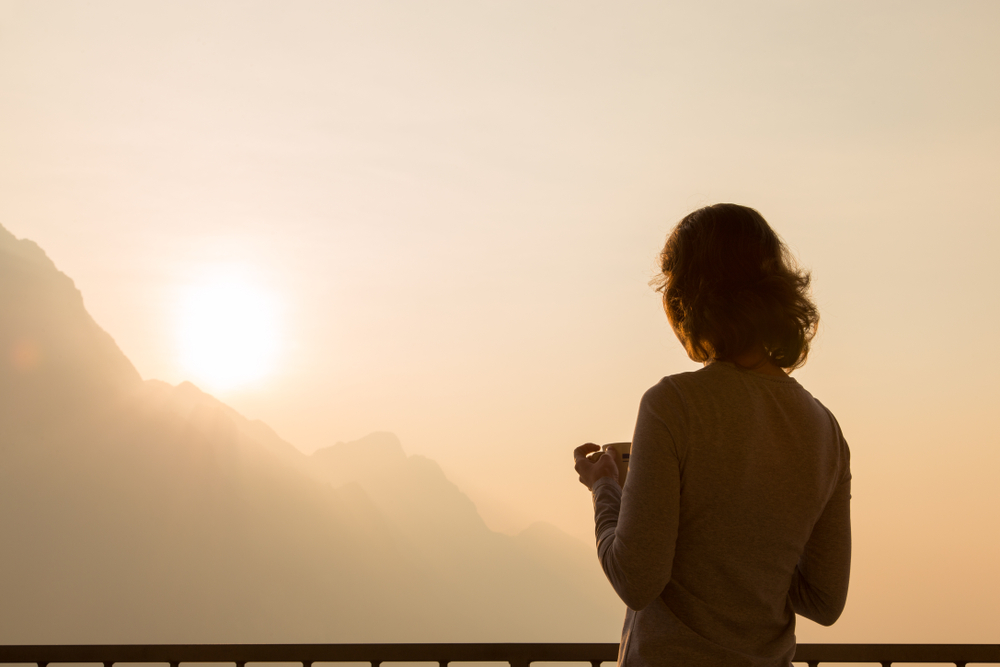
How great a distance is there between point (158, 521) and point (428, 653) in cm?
13010

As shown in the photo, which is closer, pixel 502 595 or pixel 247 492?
pixel 247 492

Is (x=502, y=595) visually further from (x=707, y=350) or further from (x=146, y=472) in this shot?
(x=707, y=350)

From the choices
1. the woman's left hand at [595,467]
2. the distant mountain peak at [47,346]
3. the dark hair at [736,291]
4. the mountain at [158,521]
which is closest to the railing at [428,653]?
the woman's left hand at [595,467]

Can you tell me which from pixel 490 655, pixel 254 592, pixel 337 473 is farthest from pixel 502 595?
pixel 490 655

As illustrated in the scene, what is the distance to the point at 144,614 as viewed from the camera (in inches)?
4245

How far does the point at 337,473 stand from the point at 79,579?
8576cm

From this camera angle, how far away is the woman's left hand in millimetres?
1197

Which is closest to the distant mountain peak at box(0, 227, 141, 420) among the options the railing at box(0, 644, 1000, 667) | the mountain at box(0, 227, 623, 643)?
the mountain at box(0, 227, 623, 643)

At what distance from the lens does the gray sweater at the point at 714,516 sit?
1031 mm

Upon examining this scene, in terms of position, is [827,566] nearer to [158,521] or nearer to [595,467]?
[595,467]

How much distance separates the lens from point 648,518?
3.36 ft

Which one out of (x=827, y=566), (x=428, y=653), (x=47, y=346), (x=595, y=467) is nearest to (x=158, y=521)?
(x=47, y=346)

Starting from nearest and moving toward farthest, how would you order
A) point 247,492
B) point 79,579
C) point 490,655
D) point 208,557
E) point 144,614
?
point 490,655 < point 79,579 < point 144,614 < point 208,557 < point 247,492

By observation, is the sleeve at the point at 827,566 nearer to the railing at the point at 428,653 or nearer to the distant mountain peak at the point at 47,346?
the railing at the point at 428,653
